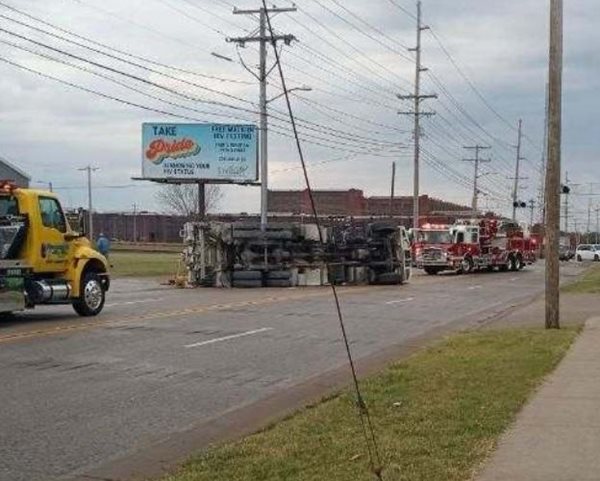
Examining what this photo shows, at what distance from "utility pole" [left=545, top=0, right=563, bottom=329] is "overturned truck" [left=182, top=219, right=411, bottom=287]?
16021 mm

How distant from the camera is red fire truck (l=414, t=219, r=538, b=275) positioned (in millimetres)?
46156

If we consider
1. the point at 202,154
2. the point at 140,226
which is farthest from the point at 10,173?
the point at 140,226

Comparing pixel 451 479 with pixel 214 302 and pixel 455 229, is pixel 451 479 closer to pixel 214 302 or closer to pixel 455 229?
pixel 214 302

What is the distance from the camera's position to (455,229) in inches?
1834

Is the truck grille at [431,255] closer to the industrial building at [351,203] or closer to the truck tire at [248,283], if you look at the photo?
the truck tire at [248,283]

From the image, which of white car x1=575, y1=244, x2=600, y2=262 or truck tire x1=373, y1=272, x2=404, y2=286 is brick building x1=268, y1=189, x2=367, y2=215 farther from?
truck tire x1=373, y1=272, x2=404, y2=286

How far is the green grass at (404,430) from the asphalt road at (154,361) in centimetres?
116

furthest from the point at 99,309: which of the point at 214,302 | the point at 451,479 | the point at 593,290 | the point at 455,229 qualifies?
the point at 455,229

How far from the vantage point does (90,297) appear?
19.0 metres

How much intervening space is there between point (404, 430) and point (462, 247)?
39.9m

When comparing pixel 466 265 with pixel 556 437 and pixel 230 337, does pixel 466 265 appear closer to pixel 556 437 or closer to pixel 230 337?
pixel 230 337

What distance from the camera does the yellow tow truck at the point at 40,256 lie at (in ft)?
56.0

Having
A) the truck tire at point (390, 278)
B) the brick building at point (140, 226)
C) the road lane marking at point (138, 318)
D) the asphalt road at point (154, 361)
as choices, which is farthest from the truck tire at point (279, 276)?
the brick building at point (140, 226)

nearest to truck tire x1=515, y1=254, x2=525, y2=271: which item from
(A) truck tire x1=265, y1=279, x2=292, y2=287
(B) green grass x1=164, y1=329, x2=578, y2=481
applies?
(A) truck tire x1=265, y1=279, x2=292, y2=287
